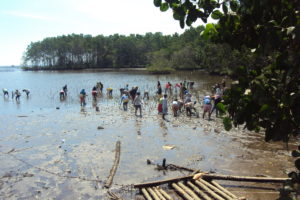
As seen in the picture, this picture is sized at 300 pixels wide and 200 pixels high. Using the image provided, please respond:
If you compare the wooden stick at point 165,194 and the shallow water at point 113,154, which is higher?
the wooden stick at point 165,194

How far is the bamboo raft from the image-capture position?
751cm

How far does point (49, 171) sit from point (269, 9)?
936 centimetres

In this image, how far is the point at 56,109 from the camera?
2452 centimetres

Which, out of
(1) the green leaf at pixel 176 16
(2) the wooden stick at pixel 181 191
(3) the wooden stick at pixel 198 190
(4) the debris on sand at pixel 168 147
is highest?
(1) the green leaf at pixel 176 16

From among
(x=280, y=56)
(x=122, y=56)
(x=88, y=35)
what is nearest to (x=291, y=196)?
(x=280, y=56)

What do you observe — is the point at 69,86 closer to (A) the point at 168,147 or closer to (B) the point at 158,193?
(A) the point at 168,147

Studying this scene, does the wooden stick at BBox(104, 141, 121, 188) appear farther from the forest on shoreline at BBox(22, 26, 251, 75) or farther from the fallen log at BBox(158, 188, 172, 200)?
the forest on shoreline at BBox(22, 26, 251, 75)

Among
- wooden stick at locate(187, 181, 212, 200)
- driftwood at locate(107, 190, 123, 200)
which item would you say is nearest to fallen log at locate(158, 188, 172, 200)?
wooden stick at locate(187, 181, 212, 200)

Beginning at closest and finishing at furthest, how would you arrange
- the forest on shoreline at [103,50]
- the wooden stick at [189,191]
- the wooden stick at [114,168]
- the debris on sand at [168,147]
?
the wooden stick at [189,191] → the wooden stick at [114,168] → the debris on sand at [168,147] → the forest on shoreline at [103,50]

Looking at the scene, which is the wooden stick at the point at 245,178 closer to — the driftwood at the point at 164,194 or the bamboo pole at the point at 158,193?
the driftwood at the point at 164,194

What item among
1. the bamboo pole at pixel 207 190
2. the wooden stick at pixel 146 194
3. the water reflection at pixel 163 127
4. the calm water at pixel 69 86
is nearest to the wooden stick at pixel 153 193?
the wooden stick at pixel 146 194

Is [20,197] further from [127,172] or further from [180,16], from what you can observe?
[180,16]

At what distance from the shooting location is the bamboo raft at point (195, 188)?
7.51m

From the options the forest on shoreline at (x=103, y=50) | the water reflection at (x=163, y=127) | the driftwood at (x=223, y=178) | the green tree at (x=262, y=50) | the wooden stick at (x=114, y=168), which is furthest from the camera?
the forest on shoreline at (x=103, y=50)
